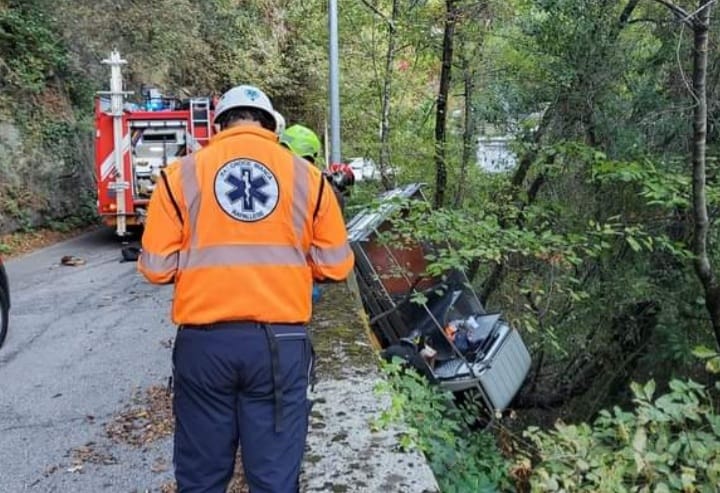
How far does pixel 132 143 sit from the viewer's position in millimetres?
13195

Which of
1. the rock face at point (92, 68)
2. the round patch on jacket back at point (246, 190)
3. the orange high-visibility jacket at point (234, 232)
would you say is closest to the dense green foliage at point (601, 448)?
the orange high-visibility jacket at point (234, 232)

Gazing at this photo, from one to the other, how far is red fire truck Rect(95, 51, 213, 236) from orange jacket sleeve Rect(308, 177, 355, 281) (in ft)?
33.8

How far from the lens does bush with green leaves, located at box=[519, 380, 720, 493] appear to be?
9.91ft

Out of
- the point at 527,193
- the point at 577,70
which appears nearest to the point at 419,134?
the point at 527,193

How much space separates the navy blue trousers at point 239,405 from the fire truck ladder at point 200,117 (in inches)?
442

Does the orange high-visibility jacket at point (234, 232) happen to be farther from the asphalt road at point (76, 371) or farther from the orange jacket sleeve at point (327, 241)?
the asphalt road at point (76, 371)

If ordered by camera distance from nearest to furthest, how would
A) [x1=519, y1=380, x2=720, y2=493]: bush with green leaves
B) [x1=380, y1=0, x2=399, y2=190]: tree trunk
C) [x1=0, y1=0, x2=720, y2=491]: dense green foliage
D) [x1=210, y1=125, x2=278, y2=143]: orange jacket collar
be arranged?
[x1=210, y1=125, x2=278, y2=143]: orange jacket collar < [x1=519, y1=380, x2=720, y2=493]: bush with green leaves < [x1=0, y1=0, x2=720, y2=491]: dense green foliage < [x1=380, y1=0, x2=399, y2=190]: tree trunk

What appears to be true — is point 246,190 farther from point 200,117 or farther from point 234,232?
point 200,117

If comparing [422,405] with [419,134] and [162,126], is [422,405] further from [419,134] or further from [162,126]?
[162,126]

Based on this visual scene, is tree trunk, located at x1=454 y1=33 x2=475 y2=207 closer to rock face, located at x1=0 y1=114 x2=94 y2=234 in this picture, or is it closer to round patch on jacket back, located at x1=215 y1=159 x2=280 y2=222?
round patch on jacket back, located at x1=215 y1=159 x2=280 y2=222

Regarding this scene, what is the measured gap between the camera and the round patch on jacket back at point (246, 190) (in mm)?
2439

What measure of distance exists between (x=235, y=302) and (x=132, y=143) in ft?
38.4

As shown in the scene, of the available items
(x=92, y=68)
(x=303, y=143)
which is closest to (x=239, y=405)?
(x=303, y=143)

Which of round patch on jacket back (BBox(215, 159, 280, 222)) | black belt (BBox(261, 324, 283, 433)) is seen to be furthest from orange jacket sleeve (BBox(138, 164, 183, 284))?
→ black belt (BBox(261, 324, 283, 433))
